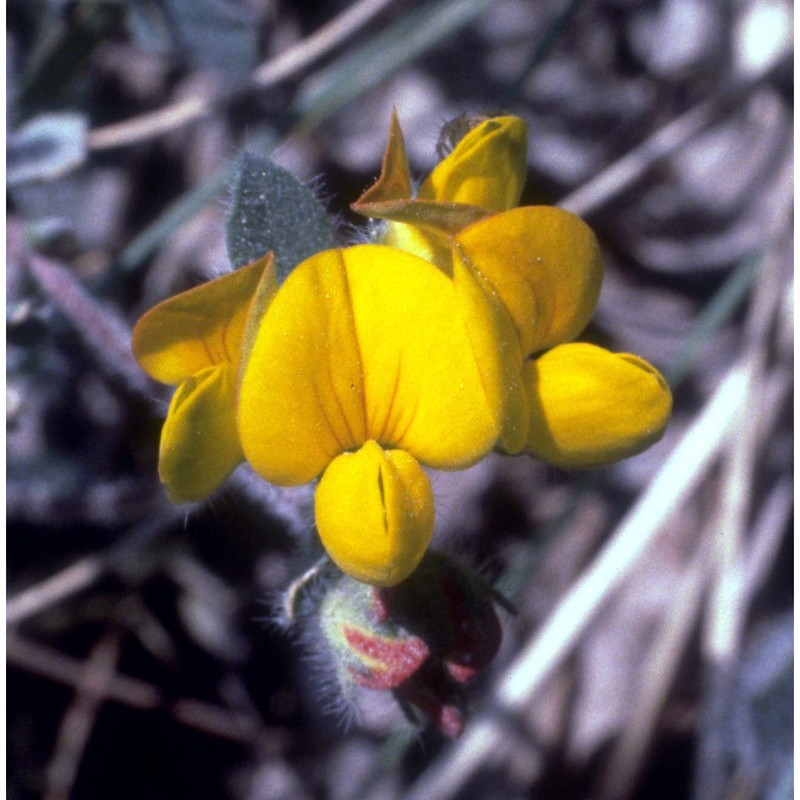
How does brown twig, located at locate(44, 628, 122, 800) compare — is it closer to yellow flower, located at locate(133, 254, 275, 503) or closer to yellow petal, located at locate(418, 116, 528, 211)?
yellow flower, located at locate(133, 254, 275, 503)

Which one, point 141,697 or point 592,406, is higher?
point 592,406

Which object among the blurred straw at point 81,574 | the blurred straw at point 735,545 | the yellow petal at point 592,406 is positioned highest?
the yellow petal at point 592,406

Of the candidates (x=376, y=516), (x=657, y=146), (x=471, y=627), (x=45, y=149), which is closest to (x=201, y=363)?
(x=376, y=516)

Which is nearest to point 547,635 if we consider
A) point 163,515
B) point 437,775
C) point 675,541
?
point 437,775

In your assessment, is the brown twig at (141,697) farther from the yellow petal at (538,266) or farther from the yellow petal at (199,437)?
the yellow petal at (538,266)

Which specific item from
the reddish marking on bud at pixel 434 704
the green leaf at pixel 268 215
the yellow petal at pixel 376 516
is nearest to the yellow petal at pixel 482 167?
the green leaf at pixel 268 215

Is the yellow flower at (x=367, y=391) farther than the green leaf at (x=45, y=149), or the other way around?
the green leaf at (x=45, y=149)

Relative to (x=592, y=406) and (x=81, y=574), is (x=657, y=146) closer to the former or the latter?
(x=592, y=406)
